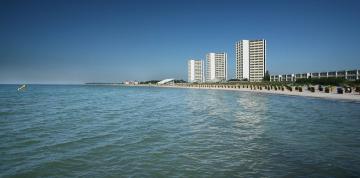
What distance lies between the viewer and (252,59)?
6781 inches

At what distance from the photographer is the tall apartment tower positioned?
170500mm

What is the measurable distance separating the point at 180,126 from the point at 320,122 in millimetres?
7751

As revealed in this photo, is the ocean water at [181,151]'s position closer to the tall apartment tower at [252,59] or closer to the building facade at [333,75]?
the building facade at [333,75]

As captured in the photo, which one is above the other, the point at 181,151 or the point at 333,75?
the point at 333,75

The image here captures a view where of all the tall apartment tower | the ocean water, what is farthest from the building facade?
the ocean water

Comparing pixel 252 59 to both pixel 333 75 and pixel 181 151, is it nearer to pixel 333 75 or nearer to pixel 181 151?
pixel 333 75

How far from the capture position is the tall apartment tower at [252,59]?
170500mm

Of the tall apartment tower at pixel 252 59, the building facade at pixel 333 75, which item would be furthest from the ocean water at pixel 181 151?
the tall apartment tower at pixel 252 59

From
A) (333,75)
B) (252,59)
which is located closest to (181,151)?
(333,75)

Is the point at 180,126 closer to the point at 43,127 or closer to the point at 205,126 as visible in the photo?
the point at 205,126

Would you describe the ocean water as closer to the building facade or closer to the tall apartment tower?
the building facade

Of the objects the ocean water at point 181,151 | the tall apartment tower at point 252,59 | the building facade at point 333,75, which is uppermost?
the tall apartment tower at point 252,59

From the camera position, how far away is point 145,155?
859 cm

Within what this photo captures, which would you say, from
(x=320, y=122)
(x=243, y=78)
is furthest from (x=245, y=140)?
(x=243, y=78)
